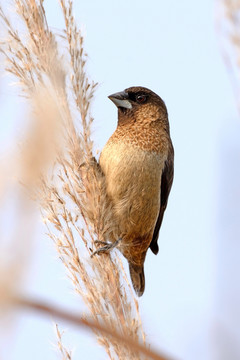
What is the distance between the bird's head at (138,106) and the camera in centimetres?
370

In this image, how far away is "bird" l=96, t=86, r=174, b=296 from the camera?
130 inches

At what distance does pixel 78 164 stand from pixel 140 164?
1151 millimetres

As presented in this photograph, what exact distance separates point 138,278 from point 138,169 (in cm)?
98

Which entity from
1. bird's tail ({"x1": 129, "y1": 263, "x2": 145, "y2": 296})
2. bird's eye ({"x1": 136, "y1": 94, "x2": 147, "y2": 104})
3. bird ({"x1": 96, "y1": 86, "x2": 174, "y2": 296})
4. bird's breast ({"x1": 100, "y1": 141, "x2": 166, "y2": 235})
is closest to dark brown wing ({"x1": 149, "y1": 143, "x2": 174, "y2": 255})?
bird ({"x1": 96, "y1": 86, "x2": 174, "y2": 296})

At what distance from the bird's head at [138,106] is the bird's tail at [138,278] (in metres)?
1.04

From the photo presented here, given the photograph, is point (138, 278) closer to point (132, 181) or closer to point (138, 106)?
point (132, 181)

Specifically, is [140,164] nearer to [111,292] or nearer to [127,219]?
[127,219]

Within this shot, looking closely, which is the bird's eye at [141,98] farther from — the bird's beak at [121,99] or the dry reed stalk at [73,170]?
the dry reed stalk at [73,170]

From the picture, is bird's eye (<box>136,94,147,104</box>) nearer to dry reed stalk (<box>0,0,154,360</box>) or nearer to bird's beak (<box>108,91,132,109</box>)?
bird's beak (<box>108,91,132,109</box>)

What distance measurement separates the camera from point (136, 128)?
11.8 feet

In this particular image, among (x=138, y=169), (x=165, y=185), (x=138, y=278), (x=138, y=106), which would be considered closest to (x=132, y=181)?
(x=138, y=169)

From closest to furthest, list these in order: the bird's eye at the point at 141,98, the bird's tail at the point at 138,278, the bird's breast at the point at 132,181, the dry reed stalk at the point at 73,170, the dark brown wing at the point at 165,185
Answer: the dry reed stalk at the point at 73,170 → the bird's breast at the point at 132,181 → the dark brown wing at the point at 165,185 → the bird's eye at the point at 141,98 → the bird's tail at the point at 138,278

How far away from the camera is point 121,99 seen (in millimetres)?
3723

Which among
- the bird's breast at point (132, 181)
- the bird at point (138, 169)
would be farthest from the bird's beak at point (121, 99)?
the bird's breast at point (132, 181)
